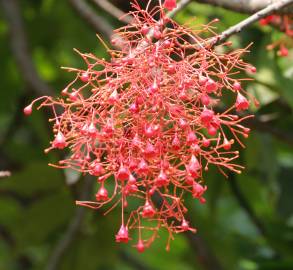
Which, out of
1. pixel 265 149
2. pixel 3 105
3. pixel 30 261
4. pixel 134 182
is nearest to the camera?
pixel 134 182

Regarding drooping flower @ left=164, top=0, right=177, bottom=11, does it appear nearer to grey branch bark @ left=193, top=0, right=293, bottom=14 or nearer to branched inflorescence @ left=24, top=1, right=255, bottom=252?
branched inflorescence @ left=24, top=1, right=255, bottom=252

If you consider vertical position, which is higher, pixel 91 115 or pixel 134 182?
pixel 91 115

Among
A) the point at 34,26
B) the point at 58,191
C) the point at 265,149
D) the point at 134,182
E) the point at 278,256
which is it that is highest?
the point at 134,182

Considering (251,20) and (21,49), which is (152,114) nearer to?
(251,20)

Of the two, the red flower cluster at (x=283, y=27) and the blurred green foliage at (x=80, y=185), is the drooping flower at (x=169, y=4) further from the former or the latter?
the blurred green foliage at (x=80, y=185)

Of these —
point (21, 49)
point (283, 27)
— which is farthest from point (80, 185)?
point (283, 27)

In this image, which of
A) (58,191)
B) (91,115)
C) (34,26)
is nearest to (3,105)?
(34,26)

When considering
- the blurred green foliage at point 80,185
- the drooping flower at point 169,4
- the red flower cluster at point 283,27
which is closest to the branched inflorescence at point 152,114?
the drooping flower at point 169,4

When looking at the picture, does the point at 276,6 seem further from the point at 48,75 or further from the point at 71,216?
the point at 48,75
